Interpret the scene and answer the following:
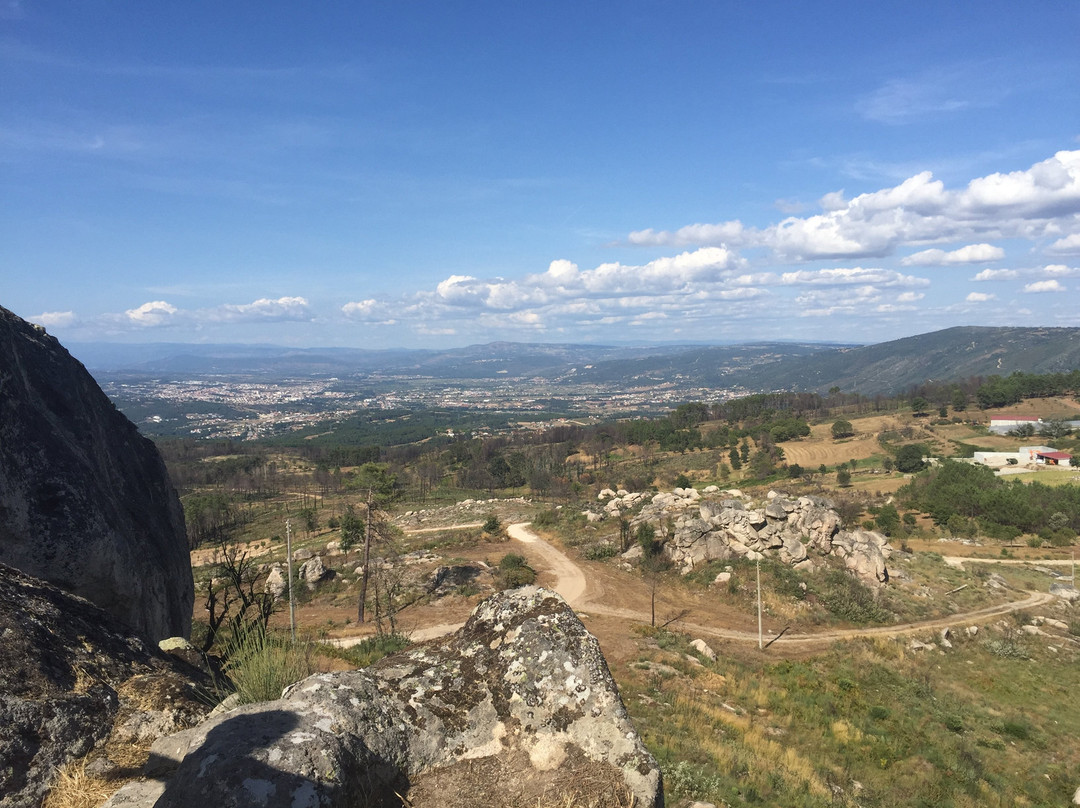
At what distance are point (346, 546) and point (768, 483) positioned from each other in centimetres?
6890

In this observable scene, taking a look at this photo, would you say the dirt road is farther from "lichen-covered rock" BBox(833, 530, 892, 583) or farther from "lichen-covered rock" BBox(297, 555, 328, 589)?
"lichen-covered rock" BBox(833, 530, 892, 583)

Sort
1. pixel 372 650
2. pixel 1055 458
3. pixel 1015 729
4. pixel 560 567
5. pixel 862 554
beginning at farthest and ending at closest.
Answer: pixel 1055 458 → pixel 560 567 → pixel 862 554 → pixel 1015 729 → pixel 372 650

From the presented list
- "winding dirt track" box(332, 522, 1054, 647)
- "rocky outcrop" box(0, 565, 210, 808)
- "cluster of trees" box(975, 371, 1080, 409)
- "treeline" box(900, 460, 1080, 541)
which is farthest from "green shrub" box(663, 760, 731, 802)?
"cluster of trees" box(975, 371, 1080, 409)

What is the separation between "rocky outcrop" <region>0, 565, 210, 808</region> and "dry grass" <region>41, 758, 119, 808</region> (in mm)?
72

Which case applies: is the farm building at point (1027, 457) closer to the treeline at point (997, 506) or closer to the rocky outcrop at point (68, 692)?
the treeline at point (997, 506)

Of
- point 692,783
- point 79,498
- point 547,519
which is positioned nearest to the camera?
point 79,498

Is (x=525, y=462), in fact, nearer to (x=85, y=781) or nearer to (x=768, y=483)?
(x=768, y=483)

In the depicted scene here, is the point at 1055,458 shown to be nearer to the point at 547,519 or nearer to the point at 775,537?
the point at 775,537

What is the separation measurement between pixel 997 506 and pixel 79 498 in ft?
264

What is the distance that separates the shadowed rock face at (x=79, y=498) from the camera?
31.3ft

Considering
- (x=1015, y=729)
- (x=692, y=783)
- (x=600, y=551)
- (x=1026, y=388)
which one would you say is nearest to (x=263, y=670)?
(x=692, y=783)

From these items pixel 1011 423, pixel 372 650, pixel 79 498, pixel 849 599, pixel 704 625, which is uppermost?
pixel 79 498

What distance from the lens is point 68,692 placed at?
5.11 metres

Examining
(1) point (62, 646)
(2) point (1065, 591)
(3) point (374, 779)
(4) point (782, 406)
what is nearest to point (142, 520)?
(1) point (62, 646)
